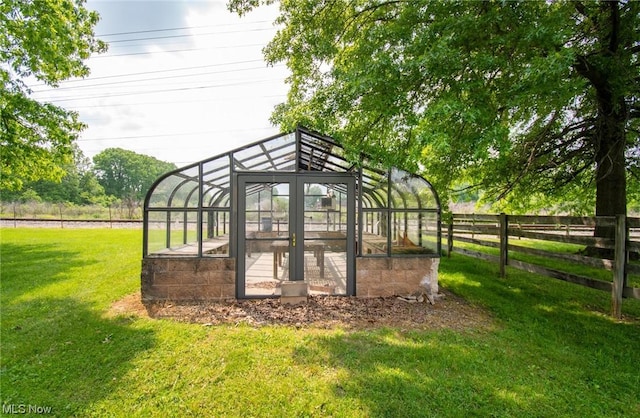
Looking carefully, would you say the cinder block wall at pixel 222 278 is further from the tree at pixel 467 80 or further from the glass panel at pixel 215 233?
the tree at pixel 467 80

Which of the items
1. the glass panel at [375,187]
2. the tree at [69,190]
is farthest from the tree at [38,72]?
the tree at [69,190]

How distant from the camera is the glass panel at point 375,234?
5.78 metres

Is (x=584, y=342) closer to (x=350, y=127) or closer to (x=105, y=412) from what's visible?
(x=350, y=127)

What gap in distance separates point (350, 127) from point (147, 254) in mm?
4206

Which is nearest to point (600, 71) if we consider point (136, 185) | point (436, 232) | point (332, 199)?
point (436, 232)

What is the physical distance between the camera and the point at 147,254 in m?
5.49

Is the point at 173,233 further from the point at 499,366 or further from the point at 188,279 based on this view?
the point at 499,366

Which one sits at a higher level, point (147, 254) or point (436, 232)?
point (436, 232)

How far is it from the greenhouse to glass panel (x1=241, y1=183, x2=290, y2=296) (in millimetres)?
18

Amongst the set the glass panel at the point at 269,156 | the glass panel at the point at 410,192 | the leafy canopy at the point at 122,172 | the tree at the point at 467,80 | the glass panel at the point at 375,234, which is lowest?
the glass panel at the point at 375,234

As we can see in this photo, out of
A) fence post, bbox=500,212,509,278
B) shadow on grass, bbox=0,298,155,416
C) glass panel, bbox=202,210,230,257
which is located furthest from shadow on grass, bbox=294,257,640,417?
glass panel, bbox=202,210,230,257

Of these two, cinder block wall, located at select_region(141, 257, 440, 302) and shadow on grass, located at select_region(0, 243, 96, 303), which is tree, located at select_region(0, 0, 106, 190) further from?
cinder block wall, located at select_region(141, 257, 440, 302)

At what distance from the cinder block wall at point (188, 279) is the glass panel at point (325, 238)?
1.43 m

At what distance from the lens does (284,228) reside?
5730mm
